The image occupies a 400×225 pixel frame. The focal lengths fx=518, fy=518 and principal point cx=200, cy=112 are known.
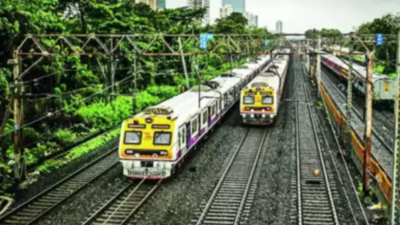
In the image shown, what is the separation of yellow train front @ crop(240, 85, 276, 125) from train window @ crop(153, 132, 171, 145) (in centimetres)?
1265

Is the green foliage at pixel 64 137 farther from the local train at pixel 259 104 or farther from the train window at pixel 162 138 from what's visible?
the local train at pixel 259 104

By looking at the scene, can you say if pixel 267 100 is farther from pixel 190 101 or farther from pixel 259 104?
pixel 190 101

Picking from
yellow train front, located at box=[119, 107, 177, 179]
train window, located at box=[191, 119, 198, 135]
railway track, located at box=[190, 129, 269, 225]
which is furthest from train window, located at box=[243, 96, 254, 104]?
yellow train front, located at box=[119, 107, 177, 179]

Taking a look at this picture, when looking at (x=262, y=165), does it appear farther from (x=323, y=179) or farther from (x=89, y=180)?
(x=89, y=180)

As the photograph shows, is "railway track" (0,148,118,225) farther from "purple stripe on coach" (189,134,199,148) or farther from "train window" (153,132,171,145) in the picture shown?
"purple stripe on coach" (189,134,199,148)

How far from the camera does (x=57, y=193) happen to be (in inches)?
734

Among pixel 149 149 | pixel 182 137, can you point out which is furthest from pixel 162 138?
pixel 182 137

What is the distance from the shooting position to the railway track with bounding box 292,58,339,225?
16.1 m

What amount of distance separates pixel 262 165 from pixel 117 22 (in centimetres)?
1883

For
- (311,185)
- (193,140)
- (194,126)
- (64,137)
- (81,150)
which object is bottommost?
(311,185)

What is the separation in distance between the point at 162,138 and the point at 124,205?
3.35m

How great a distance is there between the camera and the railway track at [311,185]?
635 inches

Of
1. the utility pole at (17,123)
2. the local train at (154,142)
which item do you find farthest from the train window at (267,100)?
the utility pole at (17,123)

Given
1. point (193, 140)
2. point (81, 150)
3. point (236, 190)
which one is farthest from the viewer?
point (81, 150)
